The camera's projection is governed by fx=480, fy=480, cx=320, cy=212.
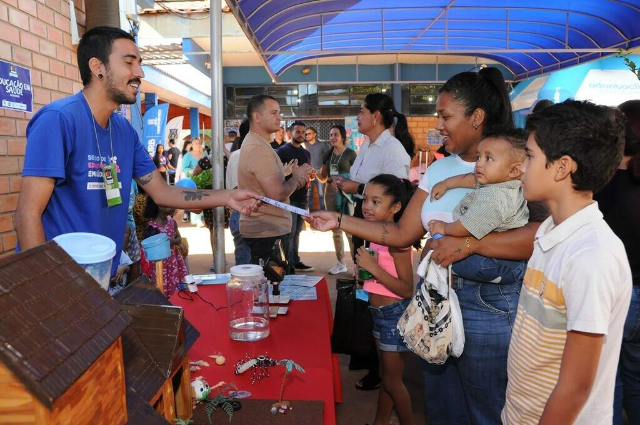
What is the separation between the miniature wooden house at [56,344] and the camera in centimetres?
65

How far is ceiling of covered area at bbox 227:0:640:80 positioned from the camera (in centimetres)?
507

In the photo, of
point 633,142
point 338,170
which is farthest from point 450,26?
point 633,142

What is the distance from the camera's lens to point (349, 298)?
285 centimetres

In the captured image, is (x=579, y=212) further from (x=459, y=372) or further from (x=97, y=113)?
(x=97, y=113)

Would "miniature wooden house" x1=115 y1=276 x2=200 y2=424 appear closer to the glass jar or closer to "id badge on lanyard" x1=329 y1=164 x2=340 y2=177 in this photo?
the glass jar

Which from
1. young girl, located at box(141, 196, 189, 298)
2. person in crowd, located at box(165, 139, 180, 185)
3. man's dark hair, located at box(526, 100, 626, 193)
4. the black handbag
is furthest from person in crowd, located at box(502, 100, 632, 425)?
person in crowd, located at box(165, 139, 180, 185)

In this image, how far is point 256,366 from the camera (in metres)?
1.68

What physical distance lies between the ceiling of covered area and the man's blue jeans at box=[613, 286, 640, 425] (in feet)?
11.6

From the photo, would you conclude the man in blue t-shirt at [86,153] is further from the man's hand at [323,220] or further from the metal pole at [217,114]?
the metal pole at [217,114]

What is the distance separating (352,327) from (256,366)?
1.22 meters

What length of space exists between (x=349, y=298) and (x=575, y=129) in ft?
5.90

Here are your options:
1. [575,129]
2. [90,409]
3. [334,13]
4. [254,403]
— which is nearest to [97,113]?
[254,403]

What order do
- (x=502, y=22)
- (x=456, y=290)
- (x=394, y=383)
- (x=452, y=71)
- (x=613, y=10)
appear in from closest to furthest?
(x=456, y=290), (x=394, y=383), (x=613, y=10), (x=502, y=22), (x=452, y=71)

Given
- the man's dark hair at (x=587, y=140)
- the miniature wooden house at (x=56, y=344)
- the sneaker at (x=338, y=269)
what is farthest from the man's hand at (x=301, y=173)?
the sneaker at (x=338, y=269)
